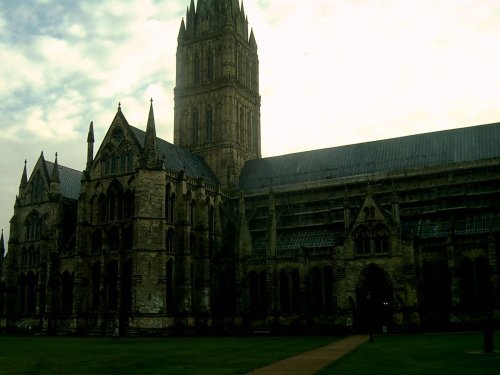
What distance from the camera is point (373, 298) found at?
61.9 meters

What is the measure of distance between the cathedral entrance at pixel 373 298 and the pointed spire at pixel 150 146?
25.7 meters

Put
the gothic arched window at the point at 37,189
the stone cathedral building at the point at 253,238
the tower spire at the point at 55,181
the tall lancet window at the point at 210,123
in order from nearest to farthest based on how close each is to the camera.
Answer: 1. the stone cathedral building at the point at 253,238
2. the tower spire at the point at 55,181
3. the gothic arched window at the point at 37,189
4. the tall lancet window at the point at 210,123

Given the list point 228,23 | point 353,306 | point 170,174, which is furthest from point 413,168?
point 228,23

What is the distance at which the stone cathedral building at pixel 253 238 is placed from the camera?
197 feet

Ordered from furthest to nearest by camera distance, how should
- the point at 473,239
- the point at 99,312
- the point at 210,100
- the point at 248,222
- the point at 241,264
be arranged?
the point at 210,100
the point at 248,222
the point at 241,264
the point at 99,312
the point at 473,239

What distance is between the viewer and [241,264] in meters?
69.6

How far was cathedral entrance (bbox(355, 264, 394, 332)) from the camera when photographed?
60969 mm

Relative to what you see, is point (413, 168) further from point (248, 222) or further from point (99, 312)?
point (99, 312)

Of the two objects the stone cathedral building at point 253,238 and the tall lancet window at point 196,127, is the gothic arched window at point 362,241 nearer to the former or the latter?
the stone cathedral building at point 253,238

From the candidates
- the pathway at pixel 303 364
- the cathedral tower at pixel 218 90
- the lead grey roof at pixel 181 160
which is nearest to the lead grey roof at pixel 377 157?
the cathedral tower at pixel 218 90

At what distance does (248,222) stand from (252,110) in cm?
→ 2257

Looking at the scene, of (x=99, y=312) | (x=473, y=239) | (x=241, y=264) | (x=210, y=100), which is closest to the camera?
(x=473, y=239)

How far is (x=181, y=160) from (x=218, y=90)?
14.3 meters

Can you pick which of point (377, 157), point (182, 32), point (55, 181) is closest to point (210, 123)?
point (182, 32)
